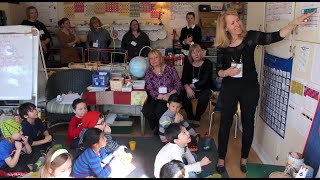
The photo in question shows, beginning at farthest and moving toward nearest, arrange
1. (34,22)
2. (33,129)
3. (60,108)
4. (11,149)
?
(34,22) < (60,108) < (33,129) < (11,149)

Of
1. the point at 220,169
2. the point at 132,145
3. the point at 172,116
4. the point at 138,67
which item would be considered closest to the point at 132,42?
the point at 138,67

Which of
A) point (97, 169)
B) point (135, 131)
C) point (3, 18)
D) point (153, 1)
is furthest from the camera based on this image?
point (153, 1)

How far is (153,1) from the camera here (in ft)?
20.9

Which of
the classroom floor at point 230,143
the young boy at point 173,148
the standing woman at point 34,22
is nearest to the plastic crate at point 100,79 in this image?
the classroom floor at point 230,143

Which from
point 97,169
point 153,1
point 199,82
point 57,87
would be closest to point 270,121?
point 199,82

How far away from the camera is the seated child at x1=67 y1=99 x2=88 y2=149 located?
2885mm

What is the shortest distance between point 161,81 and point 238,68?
4.42ft

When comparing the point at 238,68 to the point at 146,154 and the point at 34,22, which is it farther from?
the point at 34,22

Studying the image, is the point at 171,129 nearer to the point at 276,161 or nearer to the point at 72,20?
the point at 276,161

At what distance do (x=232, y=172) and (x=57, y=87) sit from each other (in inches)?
93.4

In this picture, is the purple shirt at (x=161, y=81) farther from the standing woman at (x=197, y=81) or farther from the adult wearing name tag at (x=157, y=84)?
the standing woman at (x=197, y=81)

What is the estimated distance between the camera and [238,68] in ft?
7.84

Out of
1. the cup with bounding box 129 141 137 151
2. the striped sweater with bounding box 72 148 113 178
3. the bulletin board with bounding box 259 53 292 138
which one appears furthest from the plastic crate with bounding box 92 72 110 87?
the bulletin board with bounding box 259 53 292 138

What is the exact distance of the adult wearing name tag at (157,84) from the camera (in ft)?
11.6
